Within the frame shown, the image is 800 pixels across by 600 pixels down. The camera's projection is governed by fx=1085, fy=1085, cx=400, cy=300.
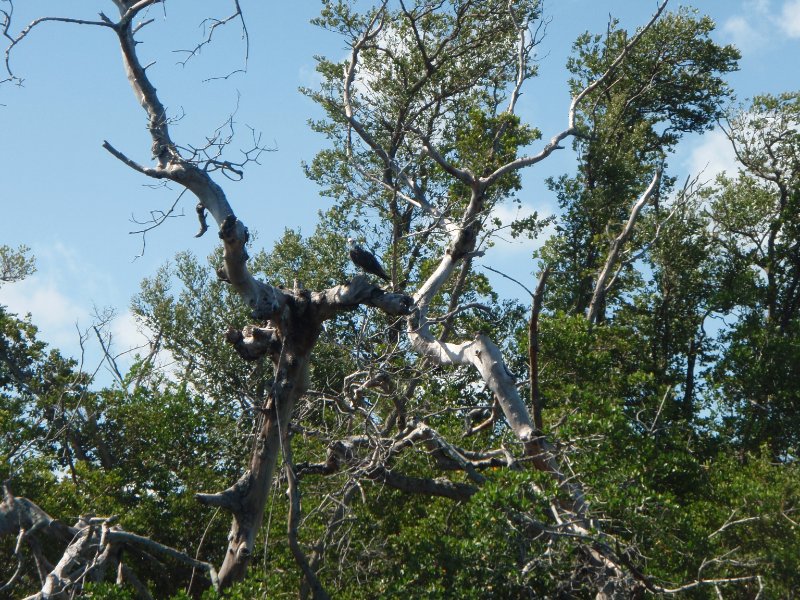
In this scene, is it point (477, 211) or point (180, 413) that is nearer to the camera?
point (477, 211)

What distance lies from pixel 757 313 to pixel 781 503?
9756 mm

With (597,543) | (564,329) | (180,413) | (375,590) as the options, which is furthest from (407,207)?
(597,543)

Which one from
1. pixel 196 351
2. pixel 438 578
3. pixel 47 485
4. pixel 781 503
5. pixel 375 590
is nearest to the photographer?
pixel 438 578

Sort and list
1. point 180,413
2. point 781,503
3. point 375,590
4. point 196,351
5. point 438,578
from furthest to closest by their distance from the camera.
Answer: point 196,351 → point 180,413 → point 781,503 → point 375,590 → point 438,578

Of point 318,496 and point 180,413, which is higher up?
point 180,413

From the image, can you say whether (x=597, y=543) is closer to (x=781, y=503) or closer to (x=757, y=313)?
(x=781, y=503)

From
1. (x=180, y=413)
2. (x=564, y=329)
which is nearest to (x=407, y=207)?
(x=564, y=329)

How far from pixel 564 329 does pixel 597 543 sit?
6517 mm

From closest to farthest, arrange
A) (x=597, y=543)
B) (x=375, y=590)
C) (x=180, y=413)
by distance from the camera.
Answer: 1. (x=597, y=543)
2. (x=375, y=590)
3. (x=180, y=413)

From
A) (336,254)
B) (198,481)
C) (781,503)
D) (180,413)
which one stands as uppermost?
(336,254)

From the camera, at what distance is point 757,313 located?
20.6m

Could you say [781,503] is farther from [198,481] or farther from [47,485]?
[47,485]

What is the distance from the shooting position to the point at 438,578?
8.91m

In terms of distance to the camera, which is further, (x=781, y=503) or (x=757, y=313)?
(x=757, y=313)
